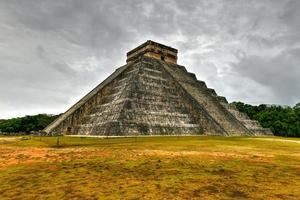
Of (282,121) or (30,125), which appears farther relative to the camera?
(282,121)

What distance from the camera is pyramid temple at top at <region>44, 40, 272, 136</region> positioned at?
3609cm

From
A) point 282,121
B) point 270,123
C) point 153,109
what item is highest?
point 282,121

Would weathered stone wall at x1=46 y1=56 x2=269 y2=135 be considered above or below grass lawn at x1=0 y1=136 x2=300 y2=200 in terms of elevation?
above

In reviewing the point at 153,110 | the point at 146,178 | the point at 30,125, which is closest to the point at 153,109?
the point at 153,110

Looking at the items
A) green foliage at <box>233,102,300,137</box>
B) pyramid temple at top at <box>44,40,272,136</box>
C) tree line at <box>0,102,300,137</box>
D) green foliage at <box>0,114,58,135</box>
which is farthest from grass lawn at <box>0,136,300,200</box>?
green foliage at <box>233,102,300,137</box>

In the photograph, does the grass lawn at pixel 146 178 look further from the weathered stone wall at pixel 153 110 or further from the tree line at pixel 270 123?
the tree line at pixel 270 123

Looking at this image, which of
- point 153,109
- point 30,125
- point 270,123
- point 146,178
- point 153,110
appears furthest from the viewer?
point 270,123

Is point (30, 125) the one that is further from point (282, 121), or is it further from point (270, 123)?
point (282, 121)

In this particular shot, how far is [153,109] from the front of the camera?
39.2m

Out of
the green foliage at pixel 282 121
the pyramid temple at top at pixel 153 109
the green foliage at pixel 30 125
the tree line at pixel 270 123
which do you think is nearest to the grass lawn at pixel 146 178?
the pyramid temple at top at pixel 153 109

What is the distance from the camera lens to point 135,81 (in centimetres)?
4206

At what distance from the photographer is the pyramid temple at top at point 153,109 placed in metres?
36.1

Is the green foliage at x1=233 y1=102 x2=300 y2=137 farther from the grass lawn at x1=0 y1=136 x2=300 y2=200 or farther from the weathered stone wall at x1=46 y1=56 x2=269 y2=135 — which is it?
the grass lawn at x1=0 y1=136 x2=300 y2=200

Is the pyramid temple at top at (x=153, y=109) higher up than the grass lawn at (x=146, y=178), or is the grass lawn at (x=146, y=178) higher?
the pyramid temple at top at (x=153, y=109)
